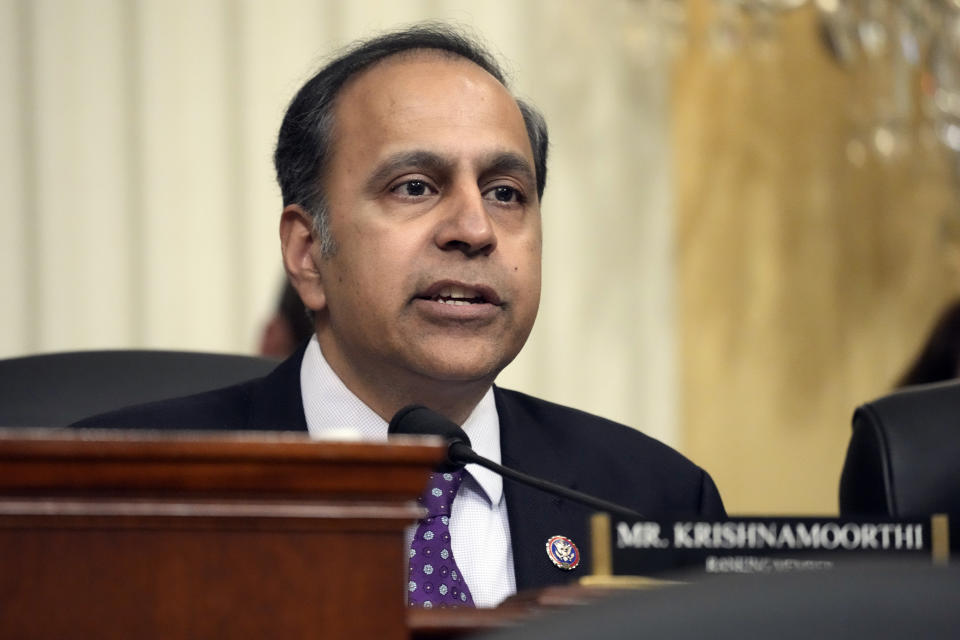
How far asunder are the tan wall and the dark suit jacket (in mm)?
1896

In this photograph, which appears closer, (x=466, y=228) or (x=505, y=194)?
(x=466, y=228)

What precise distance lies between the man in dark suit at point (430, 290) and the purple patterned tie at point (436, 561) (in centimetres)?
4

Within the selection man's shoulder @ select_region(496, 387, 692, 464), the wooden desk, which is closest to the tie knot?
man's shoulder @ select_region(496, 387, 692, 464)

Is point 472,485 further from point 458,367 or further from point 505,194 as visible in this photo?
point 505,194

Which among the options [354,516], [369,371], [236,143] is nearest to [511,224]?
[369,371]

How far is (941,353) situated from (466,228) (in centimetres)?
180

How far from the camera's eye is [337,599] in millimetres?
805

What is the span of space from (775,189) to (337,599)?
Answer: 3.25 m

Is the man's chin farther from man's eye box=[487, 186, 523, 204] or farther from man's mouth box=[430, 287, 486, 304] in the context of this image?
man's eye box=[487, 186, 523, 204]

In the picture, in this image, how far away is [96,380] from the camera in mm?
1750

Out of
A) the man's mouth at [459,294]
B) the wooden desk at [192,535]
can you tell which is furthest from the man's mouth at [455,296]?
the wooden desk at [192,535]

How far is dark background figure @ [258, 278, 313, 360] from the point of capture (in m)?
3.00

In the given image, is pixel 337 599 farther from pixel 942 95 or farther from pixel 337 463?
pixel 942 95

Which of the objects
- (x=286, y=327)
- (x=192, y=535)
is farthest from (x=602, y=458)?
(x=286, y=327)
